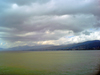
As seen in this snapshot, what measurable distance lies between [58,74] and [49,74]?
2.61 m

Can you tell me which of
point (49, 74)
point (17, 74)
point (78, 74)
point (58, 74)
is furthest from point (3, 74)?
point (78, 74)

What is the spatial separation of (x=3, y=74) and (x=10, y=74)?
206 centimetres

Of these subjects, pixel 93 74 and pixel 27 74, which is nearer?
pixel 93 74

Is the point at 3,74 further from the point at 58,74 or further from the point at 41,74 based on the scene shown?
the point at 58,74

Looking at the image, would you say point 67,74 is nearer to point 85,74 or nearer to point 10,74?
point 85,74

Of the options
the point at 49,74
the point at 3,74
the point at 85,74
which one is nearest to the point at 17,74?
the point at 3,74

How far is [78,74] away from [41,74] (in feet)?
35.1

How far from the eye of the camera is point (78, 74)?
29562 mm

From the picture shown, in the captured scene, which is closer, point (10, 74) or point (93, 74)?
point (93, 74)

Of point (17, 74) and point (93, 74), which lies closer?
point (93, 74)

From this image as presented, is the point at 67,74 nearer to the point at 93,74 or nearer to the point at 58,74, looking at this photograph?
the point at 58,74

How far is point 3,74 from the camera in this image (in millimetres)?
30578

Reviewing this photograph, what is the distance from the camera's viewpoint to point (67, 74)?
2992 centimetres

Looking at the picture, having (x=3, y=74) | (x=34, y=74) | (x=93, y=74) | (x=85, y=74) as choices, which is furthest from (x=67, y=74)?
(x=3, y=74)
